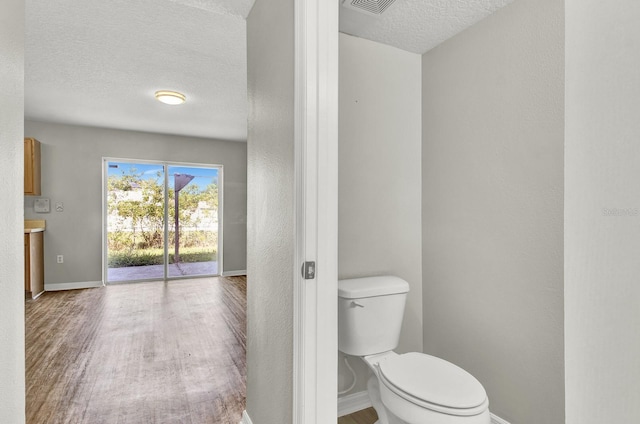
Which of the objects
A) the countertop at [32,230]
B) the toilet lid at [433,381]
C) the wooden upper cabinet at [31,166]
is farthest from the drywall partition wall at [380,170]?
the wooden upper cabinet at [31,166]

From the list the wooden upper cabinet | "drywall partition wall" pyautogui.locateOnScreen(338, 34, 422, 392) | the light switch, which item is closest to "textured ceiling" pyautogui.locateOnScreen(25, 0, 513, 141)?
"drywall partition wall" pyautogui.locateOnScreen(338, 34, 422, 392)

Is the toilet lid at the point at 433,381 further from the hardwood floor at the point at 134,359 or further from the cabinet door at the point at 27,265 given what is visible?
the cabinet door at the point at 27,265

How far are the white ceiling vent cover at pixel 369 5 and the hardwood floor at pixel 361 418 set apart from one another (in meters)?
2.26

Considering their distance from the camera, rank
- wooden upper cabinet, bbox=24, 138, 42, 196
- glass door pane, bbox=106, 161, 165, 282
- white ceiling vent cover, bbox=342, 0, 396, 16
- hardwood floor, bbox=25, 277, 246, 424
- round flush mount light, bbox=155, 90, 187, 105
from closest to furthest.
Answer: white ceiling vent cover, bbox=342, 0, 396, 16 → hardwood floor, bbox=25, 277, 246, 424 → round flush mount light, bbox=155, 90, 187, 105 → wooden upper cabinet, bbox=24, 138, 42, 196 → glass door pane, bbox=106, 161, 165, 282

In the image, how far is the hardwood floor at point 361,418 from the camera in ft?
5.98

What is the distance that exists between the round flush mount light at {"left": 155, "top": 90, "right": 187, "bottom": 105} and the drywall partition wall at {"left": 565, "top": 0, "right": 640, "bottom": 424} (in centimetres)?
371

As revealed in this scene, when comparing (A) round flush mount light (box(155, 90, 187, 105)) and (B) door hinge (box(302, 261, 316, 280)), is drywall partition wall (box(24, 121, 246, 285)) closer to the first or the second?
(A) round flush mount light (box(155, 90, 187, 105))

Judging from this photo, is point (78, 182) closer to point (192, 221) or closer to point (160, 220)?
point (160, 220)

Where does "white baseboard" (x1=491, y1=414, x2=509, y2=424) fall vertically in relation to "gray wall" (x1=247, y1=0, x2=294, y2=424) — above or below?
below

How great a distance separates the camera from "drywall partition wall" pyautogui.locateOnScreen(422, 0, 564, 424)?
1.47 metres

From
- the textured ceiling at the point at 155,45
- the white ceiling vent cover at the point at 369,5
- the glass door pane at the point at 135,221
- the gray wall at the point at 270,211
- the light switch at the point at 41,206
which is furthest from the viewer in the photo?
the glass door pane at the point at 135,221

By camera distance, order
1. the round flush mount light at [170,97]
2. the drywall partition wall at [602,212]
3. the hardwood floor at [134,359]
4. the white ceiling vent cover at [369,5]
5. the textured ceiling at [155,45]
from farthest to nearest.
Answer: the round flush mount light at [170,97]
the hardwood floor at [134,359]
the textured ceiling at [155,45]
the white ceiling vent cover at [369,5]
the drywall partition wall at [602,212]

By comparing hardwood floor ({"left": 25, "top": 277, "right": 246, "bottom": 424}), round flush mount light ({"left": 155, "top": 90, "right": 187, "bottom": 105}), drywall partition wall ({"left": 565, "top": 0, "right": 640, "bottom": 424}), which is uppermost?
round flush mount light ({"left": 155, "top": 90, "right": 187, "bottom": 105})

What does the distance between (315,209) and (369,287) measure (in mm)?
817
